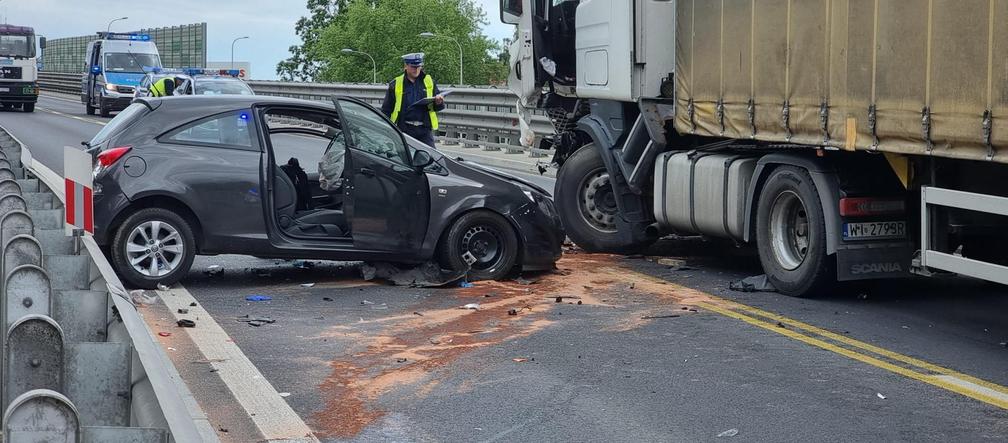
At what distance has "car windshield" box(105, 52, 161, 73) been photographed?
45.8 metres

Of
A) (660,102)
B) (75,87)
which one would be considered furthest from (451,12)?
(660,102)

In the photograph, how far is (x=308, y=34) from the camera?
14825 cm

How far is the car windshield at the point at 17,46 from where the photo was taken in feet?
162

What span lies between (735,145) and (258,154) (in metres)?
3.89

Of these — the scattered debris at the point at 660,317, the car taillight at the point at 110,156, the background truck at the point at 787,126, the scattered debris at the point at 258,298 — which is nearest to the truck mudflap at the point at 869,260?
the background truck at the point at 787,126

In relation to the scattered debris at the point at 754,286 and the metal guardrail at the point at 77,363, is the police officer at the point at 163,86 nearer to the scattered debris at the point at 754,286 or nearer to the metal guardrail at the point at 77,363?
the scattered debris at the point at 754,286

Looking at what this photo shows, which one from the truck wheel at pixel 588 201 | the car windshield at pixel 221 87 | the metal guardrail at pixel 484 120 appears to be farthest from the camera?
the car windshield at pixel 221 87

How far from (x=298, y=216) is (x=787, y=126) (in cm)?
384

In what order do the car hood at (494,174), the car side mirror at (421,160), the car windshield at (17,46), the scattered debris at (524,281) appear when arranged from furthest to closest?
the car windshield at (17,46) < the car hood at (494,174) < the scattered debris at (524,281) < the car side mirror at (421,160)

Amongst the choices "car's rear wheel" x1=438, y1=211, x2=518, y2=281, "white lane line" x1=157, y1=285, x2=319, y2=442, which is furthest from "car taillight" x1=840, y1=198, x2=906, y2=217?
"white lane line" x1=157, y1=285, x2=319, y2=442

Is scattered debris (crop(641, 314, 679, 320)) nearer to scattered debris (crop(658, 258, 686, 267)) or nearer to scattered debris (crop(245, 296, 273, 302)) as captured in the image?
scattered debris (crop(658, 258, 686, 267))

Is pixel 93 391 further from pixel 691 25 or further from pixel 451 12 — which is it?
pixel 451 12

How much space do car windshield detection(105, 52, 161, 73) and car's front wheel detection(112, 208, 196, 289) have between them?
37563 mm

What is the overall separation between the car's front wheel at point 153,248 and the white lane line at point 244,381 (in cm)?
51
